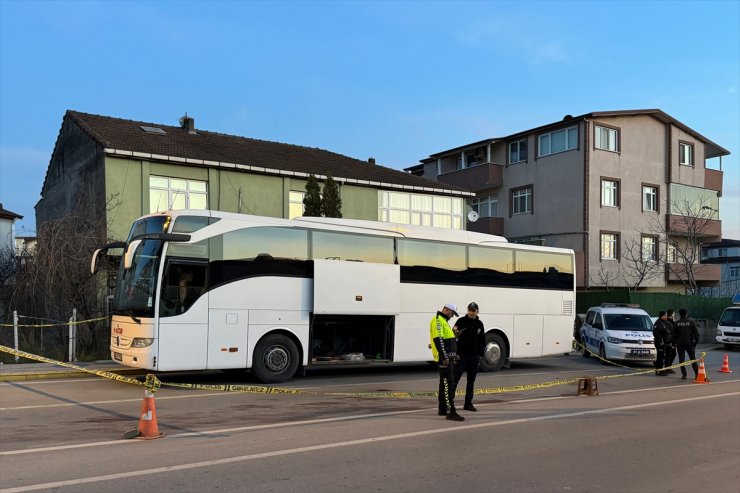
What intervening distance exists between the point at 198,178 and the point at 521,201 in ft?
79.5

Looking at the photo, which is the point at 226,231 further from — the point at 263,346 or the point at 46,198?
the point at 46,198

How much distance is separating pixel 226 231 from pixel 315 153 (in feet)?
60.6

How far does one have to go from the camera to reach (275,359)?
1423cm

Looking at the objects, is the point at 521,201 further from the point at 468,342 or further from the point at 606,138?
the point at 468,342

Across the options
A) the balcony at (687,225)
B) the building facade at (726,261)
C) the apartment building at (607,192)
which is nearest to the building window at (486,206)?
→ the apartment building at (607,192)

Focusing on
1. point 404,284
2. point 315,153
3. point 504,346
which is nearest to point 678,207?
point 315,153

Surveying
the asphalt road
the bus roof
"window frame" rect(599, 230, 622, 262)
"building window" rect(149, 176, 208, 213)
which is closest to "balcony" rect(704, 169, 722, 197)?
"window frame" rect(599, 230, 622, 262)

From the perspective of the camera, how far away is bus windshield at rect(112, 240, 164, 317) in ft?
41.8

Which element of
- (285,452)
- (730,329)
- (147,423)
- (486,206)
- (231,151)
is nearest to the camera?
(285,452)

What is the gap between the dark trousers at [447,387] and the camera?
950 centimetres

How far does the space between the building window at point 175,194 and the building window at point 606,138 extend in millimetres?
25018

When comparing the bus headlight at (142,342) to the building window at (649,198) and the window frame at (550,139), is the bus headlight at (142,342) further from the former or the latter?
the building window at (649,198)

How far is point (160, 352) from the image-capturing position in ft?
41.3

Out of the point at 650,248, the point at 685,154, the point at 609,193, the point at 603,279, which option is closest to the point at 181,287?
the point at 603,279
